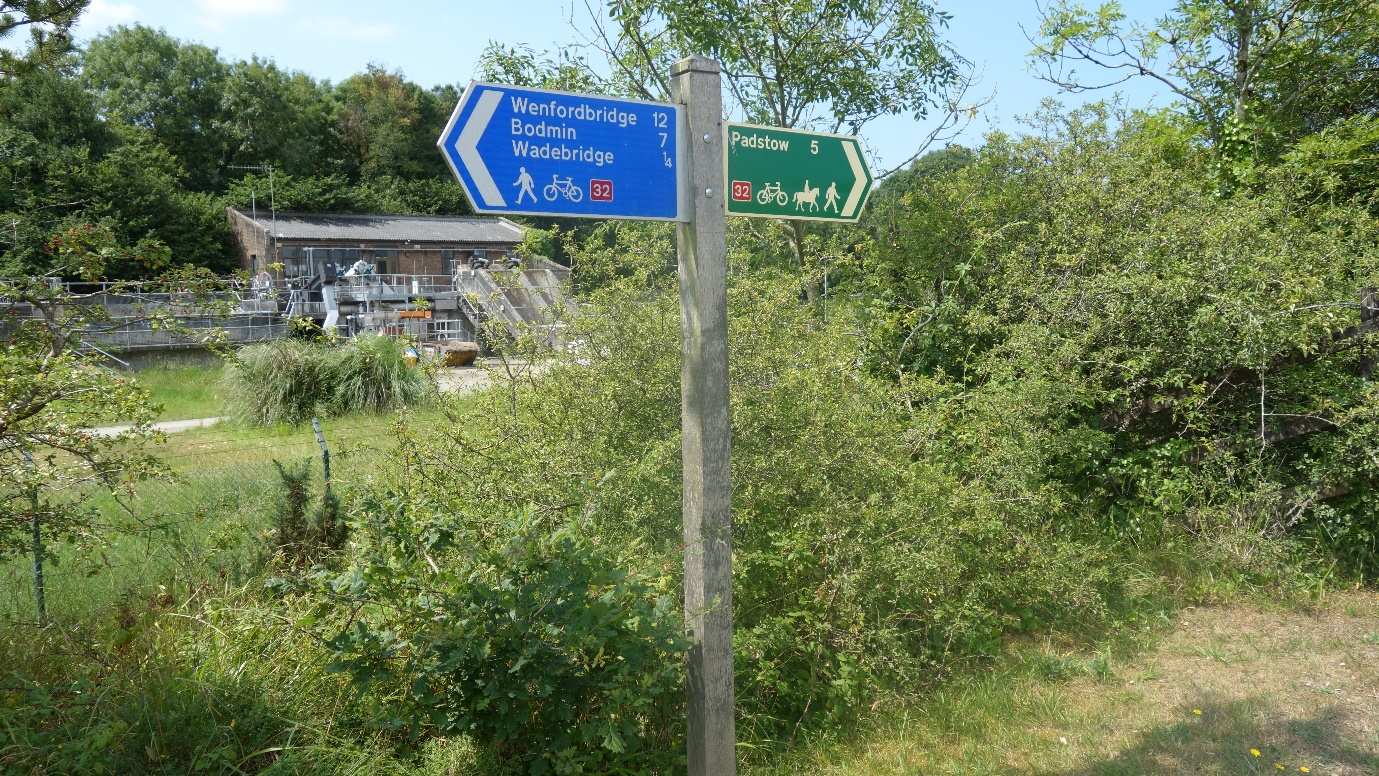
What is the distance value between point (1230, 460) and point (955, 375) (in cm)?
203

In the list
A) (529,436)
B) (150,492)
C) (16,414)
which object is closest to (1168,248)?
(529,436)

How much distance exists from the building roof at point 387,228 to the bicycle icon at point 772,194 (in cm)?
3931

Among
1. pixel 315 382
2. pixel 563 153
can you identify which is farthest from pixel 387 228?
pixel 563 153

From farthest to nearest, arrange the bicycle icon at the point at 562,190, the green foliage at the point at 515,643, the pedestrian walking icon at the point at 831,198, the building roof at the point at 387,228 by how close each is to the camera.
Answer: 1. the building roof at the point at 387,228
2. the pedestrian walking icon at the point at 831,198
3. the green foliage at the point at 515,643
4. the bicycle icon at the point at 562,190

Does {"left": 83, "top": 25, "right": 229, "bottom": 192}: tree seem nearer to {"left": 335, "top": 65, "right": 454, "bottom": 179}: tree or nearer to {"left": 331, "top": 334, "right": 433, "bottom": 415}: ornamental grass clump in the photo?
{"left": 335, "top": 65, "right": 454, "bottom": 179}: tree

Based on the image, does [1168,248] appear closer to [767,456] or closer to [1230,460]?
[1230,460]

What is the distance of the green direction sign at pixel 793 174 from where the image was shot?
9.95 ft

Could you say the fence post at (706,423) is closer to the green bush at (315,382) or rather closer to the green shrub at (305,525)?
the green shrub at (305,525)

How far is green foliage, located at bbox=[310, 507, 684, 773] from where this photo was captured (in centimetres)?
282

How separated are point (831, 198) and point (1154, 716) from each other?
8.56 feet

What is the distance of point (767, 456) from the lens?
414 cm

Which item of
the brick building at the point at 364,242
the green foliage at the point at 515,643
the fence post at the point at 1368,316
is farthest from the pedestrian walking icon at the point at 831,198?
the brick building at the point at 364,242

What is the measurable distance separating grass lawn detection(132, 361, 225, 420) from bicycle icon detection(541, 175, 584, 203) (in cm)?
1610

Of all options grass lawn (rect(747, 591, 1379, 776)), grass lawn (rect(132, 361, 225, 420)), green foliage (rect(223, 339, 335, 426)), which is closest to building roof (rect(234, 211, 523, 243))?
grass lawn (rect(132, 361, 225, 420))
